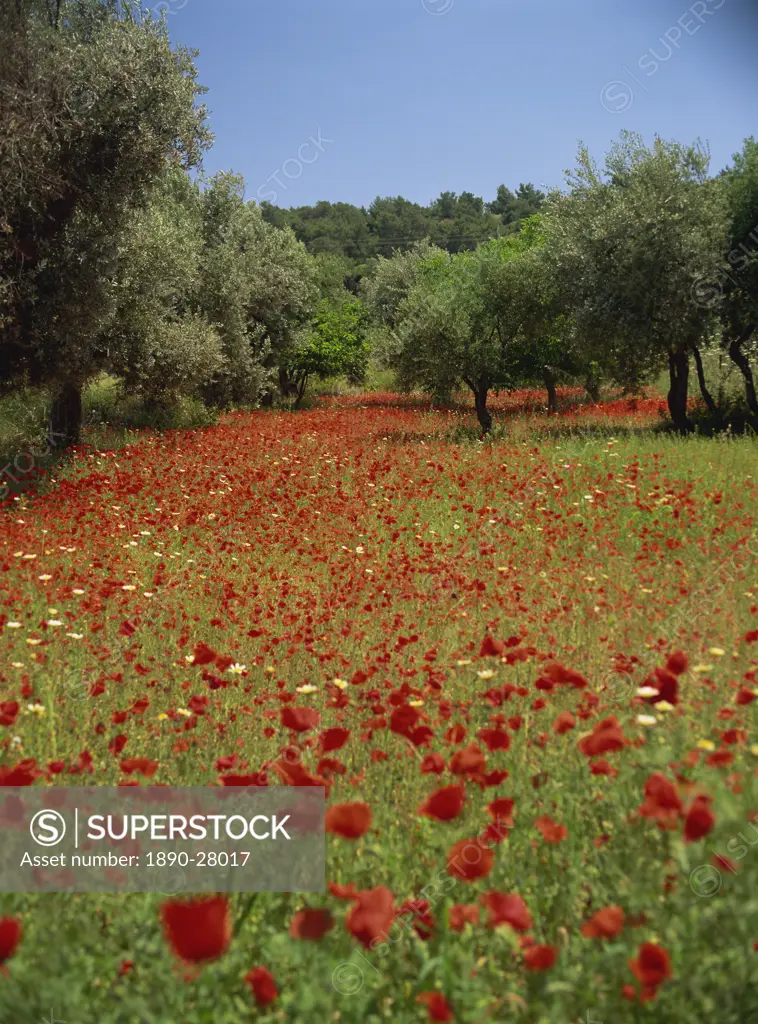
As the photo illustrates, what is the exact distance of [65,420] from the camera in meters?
16.6

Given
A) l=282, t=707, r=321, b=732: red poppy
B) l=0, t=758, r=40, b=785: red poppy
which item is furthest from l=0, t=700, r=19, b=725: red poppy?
l=282, t=707, r=321, b=732: red poppy

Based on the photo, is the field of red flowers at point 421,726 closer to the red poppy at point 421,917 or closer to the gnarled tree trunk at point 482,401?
the red poppy at point 421,917

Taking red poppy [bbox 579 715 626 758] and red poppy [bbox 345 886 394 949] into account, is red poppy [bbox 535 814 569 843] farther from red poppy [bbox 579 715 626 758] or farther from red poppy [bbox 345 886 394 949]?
red poppy [bbox 345 886 394 949]

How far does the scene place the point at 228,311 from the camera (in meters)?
26.3

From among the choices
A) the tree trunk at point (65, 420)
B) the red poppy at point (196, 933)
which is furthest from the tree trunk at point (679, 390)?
the red poppy at point (196, 933)

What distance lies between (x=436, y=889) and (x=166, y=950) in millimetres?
843

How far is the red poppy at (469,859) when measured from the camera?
213 cm

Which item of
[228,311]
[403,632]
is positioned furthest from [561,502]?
[228,311]

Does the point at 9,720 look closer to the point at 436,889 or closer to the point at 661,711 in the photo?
the point at 436,889

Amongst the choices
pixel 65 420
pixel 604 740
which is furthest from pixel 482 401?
pixel 604 740

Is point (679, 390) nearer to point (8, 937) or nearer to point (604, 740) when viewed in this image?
point (604, 740)

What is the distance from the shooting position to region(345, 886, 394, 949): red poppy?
1.68 m

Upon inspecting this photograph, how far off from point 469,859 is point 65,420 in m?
16.4

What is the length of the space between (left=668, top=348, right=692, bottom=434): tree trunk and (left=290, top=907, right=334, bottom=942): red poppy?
1795 centimetres
